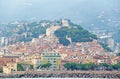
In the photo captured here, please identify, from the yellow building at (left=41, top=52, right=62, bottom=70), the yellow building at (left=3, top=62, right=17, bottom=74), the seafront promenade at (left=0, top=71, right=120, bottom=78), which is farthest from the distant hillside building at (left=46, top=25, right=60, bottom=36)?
the seafront promenade at (left=0, top=71, right=120, bottom=78)

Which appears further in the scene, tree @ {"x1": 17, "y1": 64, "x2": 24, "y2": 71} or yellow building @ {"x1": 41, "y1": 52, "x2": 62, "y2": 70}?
yellow building @ {"x1": 41, "y1": 52, "x2": 62, "y2": 70}

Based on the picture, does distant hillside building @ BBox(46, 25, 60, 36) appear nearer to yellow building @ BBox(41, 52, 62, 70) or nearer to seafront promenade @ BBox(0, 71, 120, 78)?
yellow building @ BBox(41, 52, 62, 70)

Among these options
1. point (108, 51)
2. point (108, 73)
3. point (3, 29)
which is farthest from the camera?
point (3, 29)

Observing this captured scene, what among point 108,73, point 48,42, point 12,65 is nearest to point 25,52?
point 48,42

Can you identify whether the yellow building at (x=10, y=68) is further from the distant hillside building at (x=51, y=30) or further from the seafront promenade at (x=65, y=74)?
the distant hillside building at (x=51, y=30)

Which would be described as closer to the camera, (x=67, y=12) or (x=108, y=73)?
(x=108, y=73)

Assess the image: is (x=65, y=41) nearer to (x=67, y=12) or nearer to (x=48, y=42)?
(x=48, y=42)

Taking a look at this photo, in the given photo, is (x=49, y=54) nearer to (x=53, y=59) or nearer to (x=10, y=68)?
(x=53, y=59)

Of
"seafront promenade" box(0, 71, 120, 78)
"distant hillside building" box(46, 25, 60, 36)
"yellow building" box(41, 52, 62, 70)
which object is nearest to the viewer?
"seafront promenade" box(0, 71, 120, 78)

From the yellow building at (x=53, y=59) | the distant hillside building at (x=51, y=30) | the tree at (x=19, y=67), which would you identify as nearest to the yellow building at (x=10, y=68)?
the tree at (x=19, y=67)
